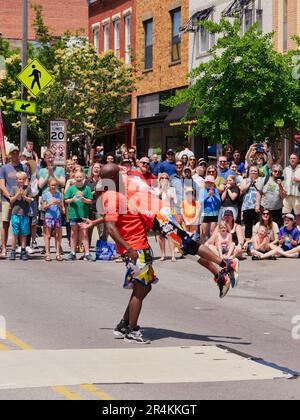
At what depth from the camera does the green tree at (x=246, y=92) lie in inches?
963

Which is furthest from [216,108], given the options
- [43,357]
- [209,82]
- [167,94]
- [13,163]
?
[43,357]

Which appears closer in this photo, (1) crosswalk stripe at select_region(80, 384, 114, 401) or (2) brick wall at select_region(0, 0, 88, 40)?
(1) crosswalk stripe at select_region(80, 384, 114, 401)

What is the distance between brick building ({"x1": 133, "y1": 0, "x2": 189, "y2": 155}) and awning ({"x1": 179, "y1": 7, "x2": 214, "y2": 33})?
79 cm

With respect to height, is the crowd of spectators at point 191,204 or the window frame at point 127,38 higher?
the window frame at point 127,38

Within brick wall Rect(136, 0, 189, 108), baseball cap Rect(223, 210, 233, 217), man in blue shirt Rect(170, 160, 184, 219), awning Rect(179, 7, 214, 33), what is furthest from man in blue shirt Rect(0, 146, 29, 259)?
brick wall Rect(136, 0, 189, 108)

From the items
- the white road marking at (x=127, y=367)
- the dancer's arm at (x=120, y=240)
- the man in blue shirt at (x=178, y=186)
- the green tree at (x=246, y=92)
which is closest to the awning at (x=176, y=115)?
the green tree at (x=246, y=92)

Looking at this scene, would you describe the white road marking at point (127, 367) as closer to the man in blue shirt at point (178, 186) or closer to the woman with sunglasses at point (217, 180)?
the man in blue shirt at point (178, 186)

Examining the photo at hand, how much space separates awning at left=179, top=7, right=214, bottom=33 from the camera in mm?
34331

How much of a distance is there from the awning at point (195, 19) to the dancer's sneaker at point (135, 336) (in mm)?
24741

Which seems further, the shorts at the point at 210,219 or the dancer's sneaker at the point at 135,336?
the shorts at the point at 210,219

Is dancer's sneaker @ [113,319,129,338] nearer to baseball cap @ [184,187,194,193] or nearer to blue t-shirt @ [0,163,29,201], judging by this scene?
blue t-shirt @ [0,163,29,201]

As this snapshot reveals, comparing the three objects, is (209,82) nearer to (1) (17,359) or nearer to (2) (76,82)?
(2) (76,82)

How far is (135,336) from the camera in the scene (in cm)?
1056

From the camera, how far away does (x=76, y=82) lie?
37.6 meters
